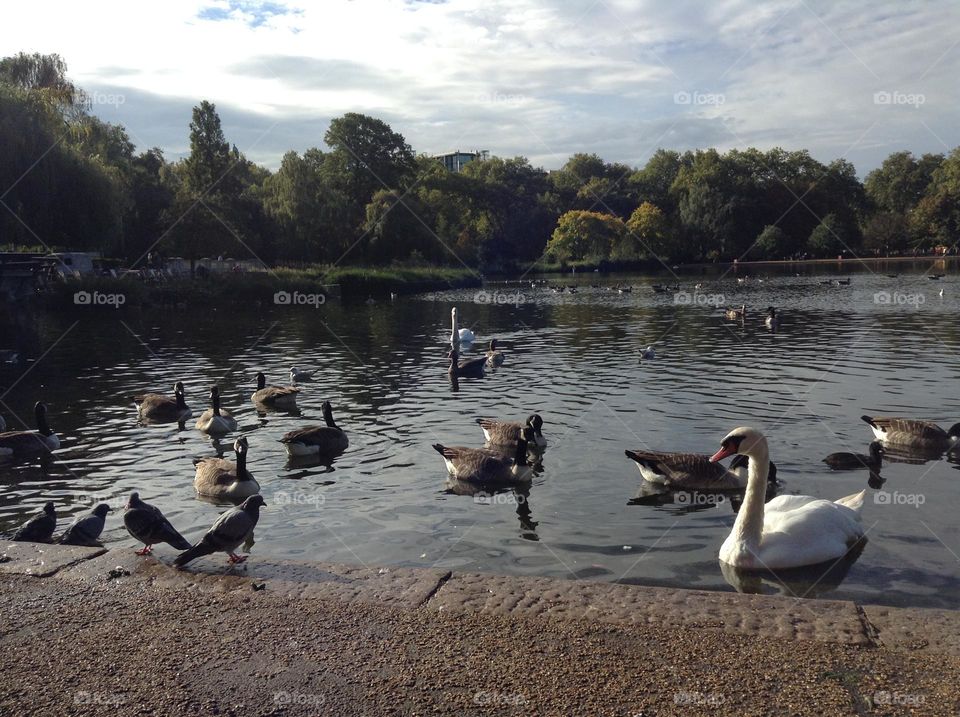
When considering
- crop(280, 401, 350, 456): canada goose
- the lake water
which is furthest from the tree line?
crop(280, 401, 350, 456): canada goose

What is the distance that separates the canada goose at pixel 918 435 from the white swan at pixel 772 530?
528 centimetres

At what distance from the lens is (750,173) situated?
141750mm

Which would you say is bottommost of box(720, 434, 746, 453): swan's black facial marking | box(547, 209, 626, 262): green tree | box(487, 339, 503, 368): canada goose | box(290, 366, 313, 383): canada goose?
box(290, 366, 313, 383): canada goose

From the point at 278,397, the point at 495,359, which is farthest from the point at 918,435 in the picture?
the point at 495,359

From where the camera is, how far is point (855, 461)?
516 inches

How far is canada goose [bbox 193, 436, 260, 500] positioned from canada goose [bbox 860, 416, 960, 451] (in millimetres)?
10711

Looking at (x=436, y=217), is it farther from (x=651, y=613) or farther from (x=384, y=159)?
(x=651, y=613)

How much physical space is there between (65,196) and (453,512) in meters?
42.3

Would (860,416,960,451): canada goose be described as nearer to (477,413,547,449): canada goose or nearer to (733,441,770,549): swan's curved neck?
(477,413,547,449): canada goose

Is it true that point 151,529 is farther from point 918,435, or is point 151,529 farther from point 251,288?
point 251,288

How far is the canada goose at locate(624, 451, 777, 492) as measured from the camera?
39.4 ft

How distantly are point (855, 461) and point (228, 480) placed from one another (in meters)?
9.84

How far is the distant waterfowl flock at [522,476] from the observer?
8914 millimetres

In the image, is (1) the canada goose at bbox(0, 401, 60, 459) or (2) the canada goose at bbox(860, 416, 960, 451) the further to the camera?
(1) the canada goose at bbox(0, 401, 60, 459)
